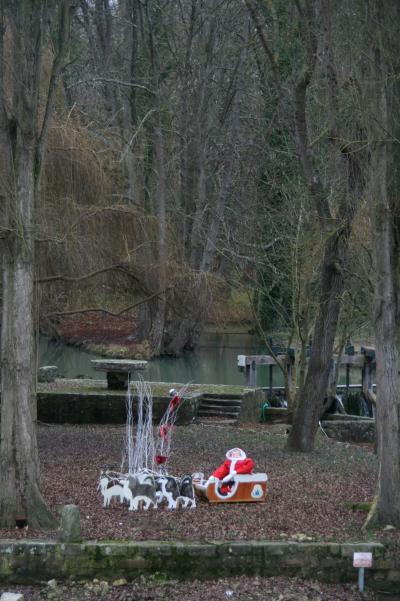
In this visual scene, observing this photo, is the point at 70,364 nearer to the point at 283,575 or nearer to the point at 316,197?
the point at 316,197

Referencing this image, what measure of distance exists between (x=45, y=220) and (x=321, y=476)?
5.27 meters

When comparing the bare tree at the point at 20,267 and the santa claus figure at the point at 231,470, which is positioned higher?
the bare tree at the point at 20,267

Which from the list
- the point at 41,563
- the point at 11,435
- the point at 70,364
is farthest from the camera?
the point at 70,364

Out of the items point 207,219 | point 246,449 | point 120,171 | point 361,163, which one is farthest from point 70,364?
point 361,163

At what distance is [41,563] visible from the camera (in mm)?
8805

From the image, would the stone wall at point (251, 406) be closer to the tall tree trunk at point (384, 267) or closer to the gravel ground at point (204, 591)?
the tall tree trunk at point (384, 267)

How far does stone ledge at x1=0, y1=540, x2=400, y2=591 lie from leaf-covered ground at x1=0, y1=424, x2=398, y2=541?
0.36 metres

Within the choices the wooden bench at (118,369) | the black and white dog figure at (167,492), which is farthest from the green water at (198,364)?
the black and white dog figure at (167,492)

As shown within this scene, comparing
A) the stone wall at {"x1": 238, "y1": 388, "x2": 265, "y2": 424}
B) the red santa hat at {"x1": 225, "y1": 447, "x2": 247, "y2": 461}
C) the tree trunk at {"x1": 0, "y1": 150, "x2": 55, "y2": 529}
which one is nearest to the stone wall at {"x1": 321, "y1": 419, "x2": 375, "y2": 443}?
the stone wall at {"x1": 238, "y1": 388, "x2": 265, "y2": 424}

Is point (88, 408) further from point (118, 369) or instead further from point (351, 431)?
point (351, 431)

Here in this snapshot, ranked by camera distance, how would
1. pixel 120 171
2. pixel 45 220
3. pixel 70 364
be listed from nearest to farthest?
pixel 45 220
pixel 120 171
pixel 70 364

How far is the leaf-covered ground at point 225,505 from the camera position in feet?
31.4

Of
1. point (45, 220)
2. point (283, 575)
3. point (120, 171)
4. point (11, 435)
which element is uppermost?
point (120, 171)

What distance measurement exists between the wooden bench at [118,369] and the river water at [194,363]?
8000 millimetres
